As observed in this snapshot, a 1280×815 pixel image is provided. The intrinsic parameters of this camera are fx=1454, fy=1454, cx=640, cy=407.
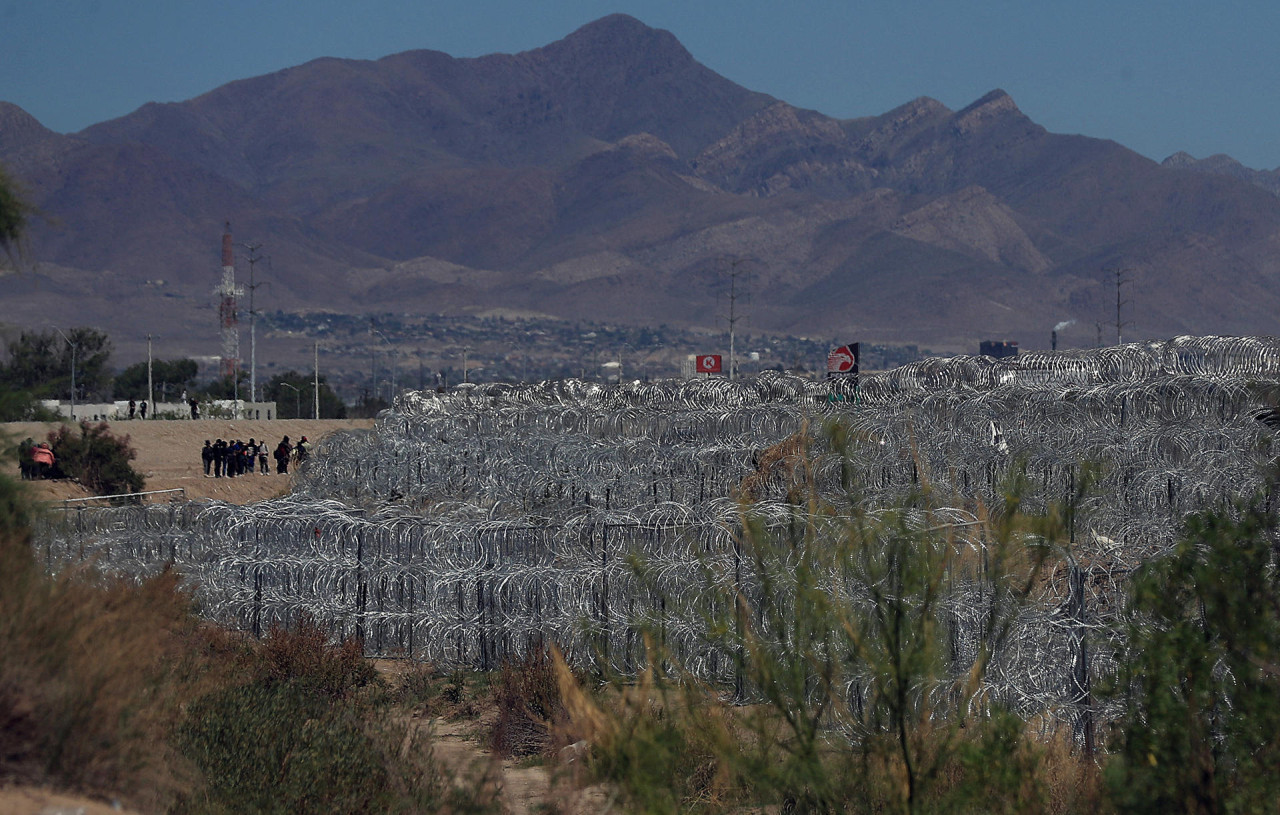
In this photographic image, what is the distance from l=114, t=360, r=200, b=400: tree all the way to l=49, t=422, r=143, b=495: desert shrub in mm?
68081

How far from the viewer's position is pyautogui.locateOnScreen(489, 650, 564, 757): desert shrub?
13320mm

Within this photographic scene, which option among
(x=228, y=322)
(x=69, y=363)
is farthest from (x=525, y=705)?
(x=228, y=322)

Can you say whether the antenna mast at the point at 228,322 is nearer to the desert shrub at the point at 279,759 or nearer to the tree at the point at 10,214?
the tree at the point at 10,214

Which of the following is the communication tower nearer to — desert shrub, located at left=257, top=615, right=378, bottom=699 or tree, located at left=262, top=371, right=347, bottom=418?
tree, located at left=262, top=371, right=347, bottom=418

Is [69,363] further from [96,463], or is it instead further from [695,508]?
[695,508]

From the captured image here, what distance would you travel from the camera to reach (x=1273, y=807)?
6855 millimetres

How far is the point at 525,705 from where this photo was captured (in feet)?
44.9

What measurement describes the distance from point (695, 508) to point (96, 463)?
→ 1026 inches

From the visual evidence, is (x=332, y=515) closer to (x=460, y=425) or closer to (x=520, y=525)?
(x=520, y=525)

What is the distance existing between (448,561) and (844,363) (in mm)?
20964

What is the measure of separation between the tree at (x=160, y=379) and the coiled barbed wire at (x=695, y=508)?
81717 mm

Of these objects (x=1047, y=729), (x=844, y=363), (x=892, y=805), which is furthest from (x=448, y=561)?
(x=844, y=363)

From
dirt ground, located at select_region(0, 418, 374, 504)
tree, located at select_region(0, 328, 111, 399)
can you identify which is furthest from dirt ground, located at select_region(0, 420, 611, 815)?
tree, located at select_region(0, 328, 111, 399)

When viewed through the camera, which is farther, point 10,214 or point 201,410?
point 201,410
